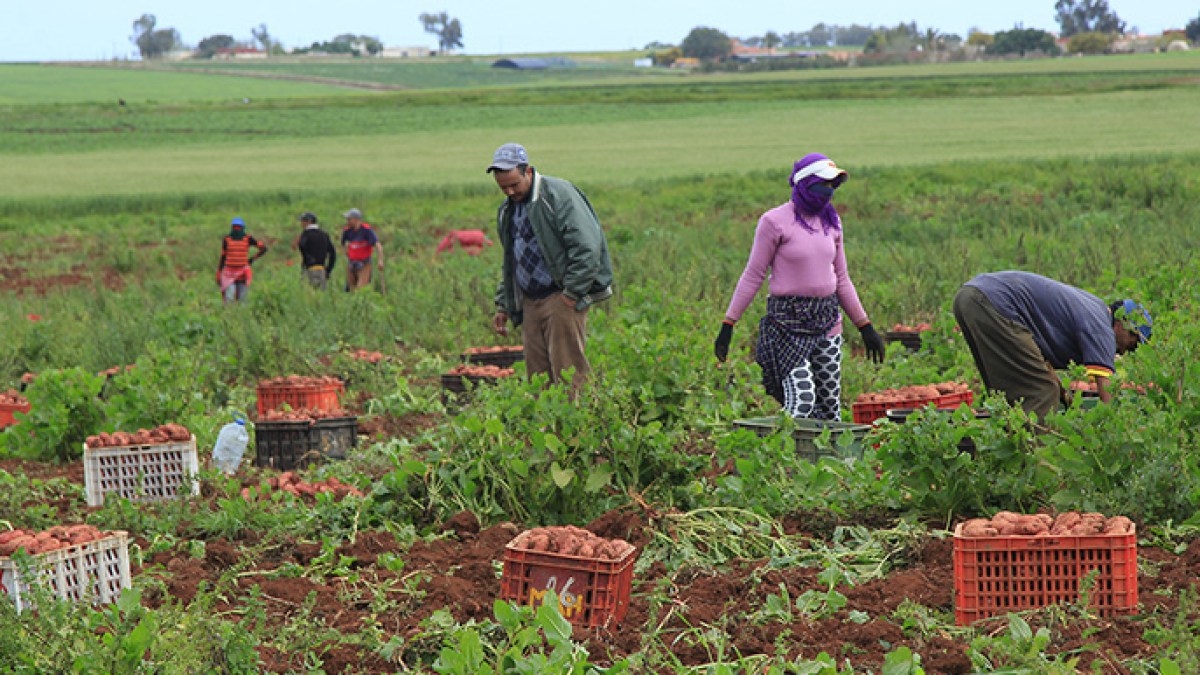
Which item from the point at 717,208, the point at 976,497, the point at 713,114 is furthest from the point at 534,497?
the point at 713,114

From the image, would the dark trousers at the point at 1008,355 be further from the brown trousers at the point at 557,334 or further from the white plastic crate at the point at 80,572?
the white plastic crate at the point at 80,572

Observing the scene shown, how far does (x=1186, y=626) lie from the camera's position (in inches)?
177

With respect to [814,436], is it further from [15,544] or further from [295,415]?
[295,415]

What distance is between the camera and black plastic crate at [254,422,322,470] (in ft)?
27.6

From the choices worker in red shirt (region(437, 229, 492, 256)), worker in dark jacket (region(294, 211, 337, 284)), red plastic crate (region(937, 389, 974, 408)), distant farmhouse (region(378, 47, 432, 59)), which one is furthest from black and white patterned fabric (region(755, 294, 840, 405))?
distant farmhouse (region(378, 47, 432, 59))

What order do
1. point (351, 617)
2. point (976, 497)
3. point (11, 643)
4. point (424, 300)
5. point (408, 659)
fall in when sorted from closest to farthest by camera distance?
point (11, 643) → point (408, 659) → point (351, 617) → point (976, 497) → point (424, 300)

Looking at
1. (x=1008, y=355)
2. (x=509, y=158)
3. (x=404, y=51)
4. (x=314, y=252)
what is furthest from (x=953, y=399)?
(x=404, y=51)

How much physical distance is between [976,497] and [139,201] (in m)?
30.3

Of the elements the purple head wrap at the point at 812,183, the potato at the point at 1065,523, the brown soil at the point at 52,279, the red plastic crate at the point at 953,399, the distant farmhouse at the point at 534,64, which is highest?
the purple head wrap at the point at 812,183

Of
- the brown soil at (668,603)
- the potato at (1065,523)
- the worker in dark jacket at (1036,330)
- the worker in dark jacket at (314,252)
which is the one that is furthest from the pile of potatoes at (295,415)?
the worker in dark jacket at (314,252)

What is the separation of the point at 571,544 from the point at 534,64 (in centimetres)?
15136

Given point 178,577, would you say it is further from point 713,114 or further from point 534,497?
point 713,114

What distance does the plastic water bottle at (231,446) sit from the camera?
26.7 feet

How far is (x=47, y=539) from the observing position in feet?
17.8
